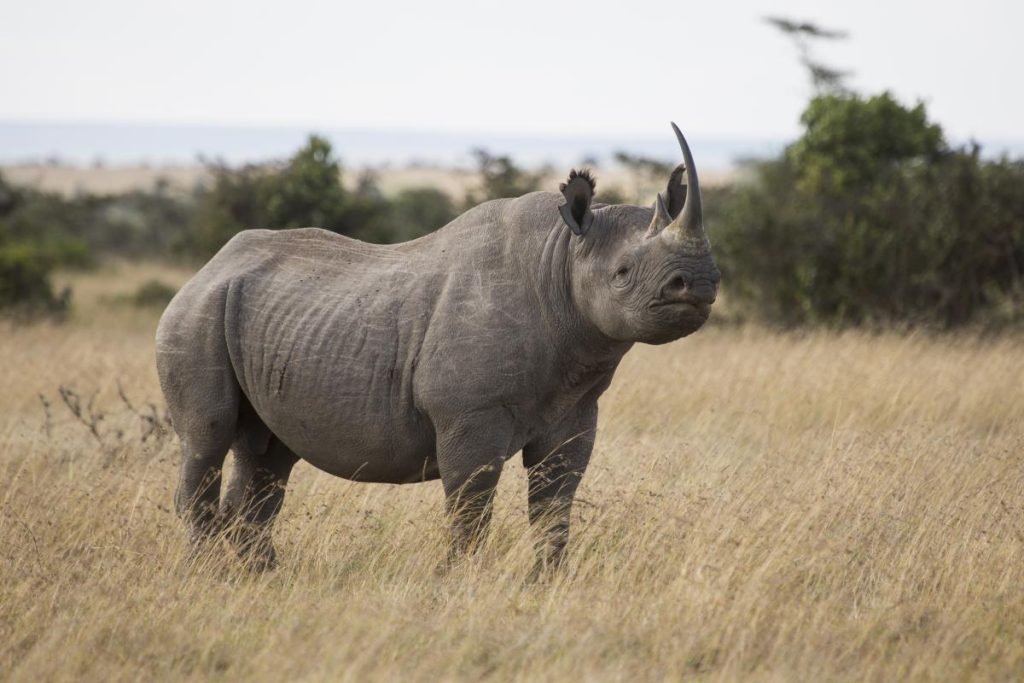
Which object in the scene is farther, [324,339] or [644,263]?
[324,339]

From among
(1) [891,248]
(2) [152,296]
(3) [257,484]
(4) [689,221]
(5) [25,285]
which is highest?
(4) [689,221]

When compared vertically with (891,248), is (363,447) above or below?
below

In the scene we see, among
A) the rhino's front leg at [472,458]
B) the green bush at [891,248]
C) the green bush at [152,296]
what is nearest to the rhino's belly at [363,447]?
the rhino's front leg at [472,458]

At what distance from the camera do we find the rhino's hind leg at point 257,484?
724 cm

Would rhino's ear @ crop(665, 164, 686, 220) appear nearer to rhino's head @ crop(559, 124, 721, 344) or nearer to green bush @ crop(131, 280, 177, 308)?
rhino's head @ crop(559, 124, 721, 344)

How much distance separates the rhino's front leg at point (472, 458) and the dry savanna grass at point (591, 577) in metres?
0.24

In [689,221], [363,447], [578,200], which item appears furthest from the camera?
[363,447]

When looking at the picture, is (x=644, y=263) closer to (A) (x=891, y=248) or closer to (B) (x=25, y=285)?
(A) (x=891, y=248)

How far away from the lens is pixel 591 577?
6.44 metres

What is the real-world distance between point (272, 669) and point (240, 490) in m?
2.42

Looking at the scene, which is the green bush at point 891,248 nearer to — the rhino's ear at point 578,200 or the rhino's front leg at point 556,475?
the rhino's front leg at point 556,475

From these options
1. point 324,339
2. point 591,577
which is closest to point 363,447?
point 324,339

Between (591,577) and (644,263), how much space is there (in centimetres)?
162

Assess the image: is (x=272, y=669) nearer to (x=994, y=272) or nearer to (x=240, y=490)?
(x=240, y=490)
